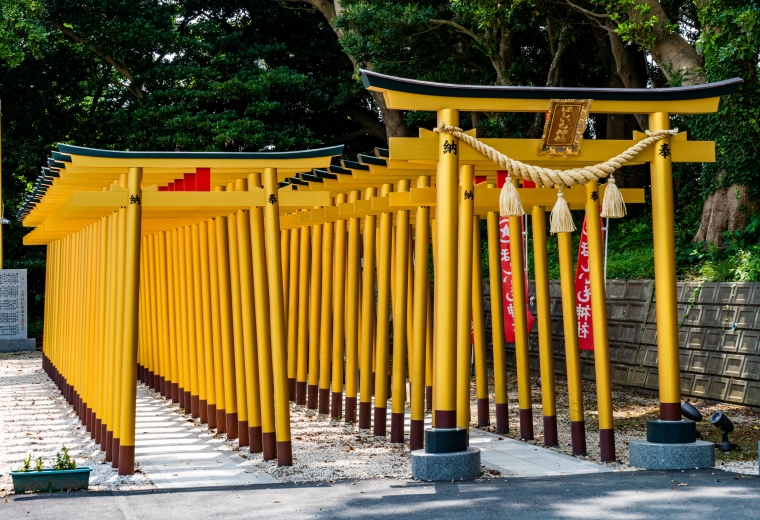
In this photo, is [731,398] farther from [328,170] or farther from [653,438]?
[328,170]

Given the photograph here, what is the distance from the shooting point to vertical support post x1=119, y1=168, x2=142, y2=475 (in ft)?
28.2

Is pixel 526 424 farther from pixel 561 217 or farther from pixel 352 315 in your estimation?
pixel 561 217

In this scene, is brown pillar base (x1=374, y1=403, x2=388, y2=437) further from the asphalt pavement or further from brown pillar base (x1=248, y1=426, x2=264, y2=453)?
the asphalt pavement

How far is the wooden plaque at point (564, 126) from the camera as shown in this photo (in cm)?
831

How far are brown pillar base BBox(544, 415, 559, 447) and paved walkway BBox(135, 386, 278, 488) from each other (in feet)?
10.3

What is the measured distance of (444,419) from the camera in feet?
26.3

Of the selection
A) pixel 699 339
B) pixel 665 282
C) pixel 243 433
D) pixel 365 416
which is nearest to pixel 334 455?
pixel 243 433

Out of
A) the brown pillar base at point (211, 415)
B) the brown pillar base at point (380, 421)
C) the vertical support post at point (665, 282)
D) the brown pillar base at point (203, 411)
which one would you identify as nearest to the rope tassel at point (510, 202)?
the vertical support post at point (665, 282)

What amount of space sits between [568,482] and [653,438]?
45.1 inches

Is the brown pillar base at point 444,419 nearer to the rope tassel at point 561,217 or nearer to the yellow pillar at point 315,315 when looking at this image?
the rope tassel at point 561,217

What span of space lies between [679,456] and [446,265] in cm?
257

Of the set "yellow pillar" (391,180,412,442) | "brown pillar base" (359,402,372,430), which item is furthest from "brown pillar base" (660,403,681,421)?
"brown pillar base" (359,402,372,430)

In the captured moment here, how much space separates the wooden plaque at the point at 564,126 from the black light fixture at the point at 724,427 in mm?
2892

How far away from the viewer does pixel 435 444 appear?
7.98 metres
